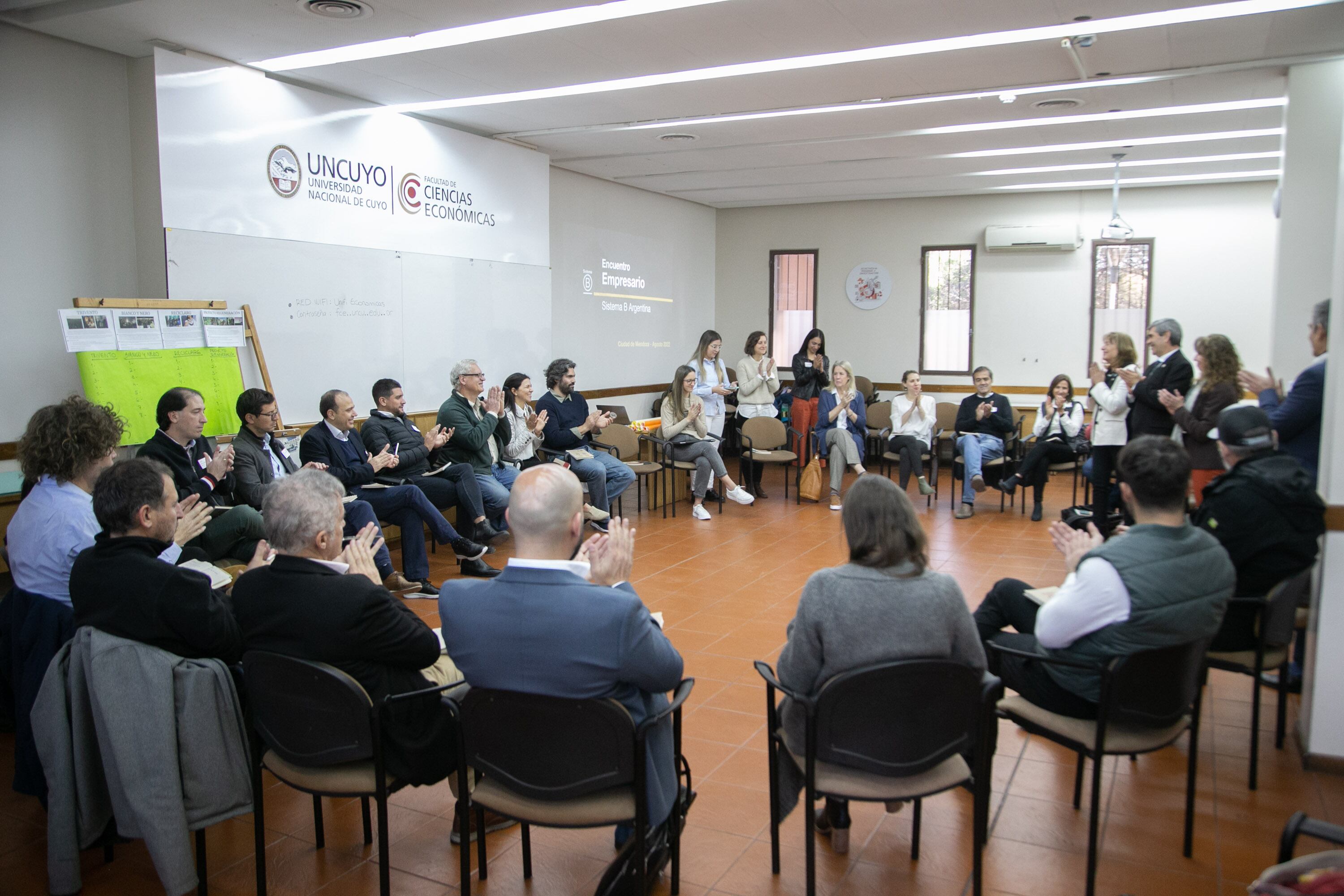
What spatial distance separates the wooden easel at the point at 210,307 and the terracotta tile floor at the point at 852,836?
2305 millimetres

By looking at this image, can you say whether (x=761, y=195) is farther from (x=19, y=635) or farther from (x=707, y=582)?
(x=19, y=635)

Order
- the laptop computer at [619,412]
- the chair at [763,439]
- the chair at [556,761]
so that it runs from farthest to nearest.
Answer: the laptop computer at [619,412], the chair at [763,439], the chair at [556,761]

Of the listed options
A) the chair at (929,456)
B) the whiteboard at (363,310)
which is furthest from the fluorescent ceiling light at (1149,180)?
the whiteboard at (363,310)

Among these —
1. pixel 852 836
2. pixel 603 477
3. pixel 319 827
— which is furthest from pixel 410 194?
pixel 852 836

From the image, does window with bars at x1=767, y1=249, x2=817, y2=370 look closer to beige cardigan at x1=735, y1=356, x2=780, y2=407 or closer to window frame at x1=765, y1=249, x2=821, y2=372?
window frame at x1=765, y1=249, x2=821, y2=372

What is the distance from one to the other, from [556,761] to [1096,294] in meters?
10.0

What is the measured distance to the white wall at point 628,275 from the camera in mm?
9320

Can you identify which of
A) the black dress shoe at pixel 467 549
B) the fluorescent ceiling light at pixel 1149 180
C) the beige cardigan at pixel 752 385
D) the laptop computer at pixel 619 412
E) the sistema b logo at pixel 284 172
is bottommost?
the black dress shoe at pixel 467 549

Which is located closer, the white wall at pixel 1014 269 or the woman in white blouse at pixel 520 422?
the woman in white blouse at pixel 520 422

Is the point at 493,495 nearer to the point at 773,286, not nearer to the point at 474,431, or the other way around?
the point at 474,431

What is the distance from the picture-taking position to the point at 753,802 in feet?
9.95

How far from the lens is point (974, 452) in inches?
316

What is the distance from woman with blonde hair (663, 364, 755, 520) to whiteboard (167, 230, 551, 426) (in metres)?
1.31

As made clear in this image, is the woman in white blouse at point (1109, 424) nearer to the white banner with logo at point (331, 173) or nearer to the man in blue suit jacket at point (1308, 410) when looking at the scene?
the man in blue suit jacket at point (1308, 410)
